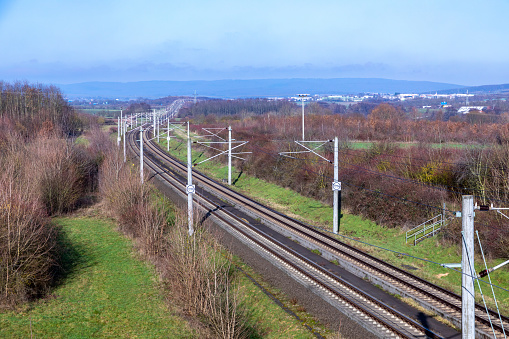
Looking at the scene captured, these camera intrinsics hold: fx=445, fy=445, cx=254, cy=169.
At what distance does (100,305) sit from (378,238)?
14.4m

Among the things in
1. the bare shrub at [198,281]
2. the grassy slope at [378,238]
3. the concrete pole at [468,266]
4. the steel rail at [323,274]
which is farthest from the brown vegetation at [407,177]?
the concrete pole at [468,266]

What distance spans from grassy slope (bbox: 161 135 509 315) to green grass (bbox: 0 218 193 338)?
8624 mm

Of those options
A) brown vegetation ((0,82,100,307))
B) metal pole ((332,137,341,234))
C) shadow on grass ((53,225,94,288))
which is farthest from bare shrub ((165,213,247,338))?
metal pole ((332,137,341,234))

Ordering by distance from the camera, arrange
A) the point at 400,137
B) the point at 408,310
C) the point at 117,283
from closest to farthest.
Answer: the point at 408,310, the point at 117,283, the point at 400,137

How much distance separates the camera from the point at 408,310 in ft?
46.0

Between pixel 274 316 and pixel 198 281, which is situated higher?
pixel 198 281

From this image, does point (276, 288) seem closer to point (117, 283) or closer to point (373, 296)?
point (373, 296)

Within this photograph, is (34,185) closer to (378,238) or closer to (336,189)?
(336,189)

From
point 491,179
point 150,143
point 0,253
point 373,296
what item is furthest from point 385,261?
point 150,143

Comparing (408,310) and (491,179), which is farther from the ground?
(491,179)

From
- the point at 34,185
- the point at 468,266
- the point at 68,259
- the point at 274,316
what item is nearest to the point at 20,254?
the point at 68,259

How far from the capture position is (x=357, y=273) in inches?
693

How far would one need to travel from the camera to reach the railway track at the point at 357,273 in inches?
512

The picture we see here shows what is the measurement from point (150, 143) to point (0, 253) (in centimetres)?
5567
